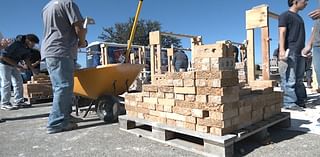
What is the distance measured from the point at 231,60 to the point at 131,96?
1321 mm

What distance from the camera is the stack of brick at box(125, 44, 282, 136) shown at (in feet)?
7.16

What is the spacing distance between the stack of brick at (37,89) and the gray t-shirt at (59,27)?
4.00 meters

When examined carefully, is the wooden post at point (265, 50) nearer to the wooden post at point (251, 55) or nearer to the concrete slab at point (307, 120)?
the wooden post at point (251, 55)

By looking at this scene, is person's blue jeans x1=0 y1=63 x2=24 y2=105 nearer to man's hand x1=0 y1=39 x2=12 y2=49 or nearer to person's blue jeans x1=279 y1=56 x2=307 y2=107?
man's hand x1=0 y1=39 x2=12 y2=49

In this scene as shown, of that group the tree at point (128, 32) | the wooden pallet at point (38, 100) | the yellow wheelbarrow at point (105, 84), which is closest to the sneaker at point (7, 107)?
the wooden pallet at point (38, 100)

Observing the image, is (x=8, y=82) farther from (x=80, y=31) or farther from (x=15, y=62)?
(x=80, y=31)

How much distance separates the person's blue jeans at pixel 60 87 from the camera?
10.4ft

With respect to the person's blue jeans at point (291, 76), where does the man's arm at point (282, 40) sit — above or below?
above

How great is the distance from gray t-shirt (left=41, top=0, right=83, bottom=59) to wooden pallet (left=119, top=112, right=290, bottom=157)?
1.13 m

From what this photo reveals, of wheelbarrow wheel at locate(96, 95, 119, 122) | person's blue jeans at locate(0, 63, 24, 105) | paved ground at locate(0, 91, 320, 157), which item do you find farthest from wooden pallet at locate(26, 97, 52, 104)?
wheelbarrow wheel at locate(96, 95, 119, 122)

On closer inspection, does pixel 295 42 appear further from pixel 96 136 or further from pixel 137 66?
pixel 96 136

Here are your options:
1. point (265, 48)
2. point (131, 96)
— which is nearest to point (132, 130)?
Answer: point (131, 96)

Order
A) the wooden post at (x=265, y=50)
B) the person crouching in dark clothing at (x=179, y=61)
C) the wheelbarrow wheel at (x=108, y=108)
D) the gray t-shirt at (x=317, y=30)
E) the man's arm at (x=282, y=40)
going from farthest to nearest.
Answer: the person crouching in dark clothing at (x=179, y=61) < the wooden post at (x=265, y=50) < the man's arm at (x=282, y=40) < the wheelbarrow wheel at (x=108, y=108) < the gray t-shirt at (x=317, y=30)

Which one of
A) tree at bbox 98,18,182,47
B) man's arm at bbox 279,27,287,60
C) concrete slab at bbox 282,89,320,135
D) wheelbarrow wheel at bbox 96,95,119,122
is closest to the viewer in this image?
concrete slab at bbox 282,89,320,135
